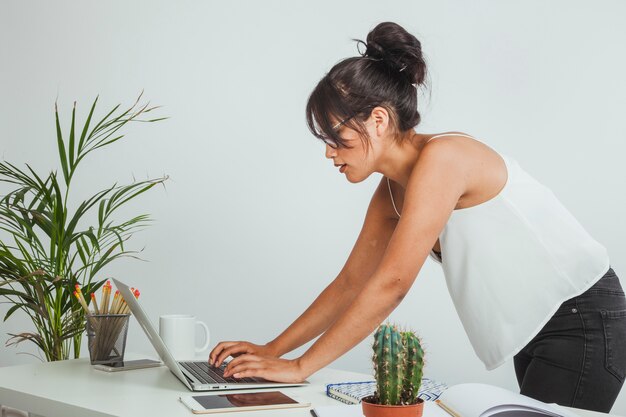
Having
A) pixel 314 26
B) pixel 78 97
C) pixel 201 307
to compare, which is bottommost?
pixel 201 307

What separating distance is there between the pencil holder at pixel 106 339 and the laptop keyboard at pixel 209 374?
18 cm

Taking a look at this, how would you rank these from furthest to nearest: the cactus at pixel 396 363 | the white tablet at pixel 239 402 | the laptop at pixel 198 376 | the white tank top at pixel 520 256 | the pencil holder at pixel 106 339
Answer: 1. the pencil holder at pixel 106 339
2. the white tank top at pixel 520 256
3. the laptop at pixel 198 376
4. the white tablet at pixel 239 402
5. the cactus at pixel 396 363

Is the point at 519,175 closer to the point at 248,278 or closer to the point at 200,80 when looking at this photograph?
the point at 248,278

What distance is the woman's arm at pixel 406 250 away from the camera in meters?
1.42

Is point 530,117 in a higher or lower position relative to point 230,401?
higher

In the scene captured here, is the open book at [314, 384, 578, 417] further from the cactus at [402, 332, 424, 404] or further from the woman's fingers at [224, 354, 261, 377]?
the woman's fingers at [224, 354, 261, 377]

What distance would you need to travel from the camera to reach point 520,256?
153cm

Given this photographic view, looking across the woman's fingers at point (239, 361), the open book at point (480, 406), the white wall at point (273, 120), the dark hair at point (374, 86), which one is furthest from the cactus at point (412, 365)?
the white wall at point (273, 120)

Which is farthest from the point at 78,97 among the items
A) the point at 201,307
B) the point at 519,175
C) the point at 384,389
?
the point at 384,389

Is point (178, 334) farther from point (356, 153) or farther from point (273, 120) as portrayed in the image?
point (273, 120)

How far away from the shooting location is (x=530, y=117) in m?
2.81

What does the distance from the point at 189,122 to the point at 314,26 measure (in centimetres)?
73

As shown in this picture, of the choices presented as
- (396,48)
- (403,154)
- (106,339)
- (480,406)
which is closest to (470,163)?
(403,154)

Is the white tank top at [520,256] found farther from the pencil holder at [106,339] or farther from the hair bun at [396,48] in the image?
the pencil holder at [106,339]
